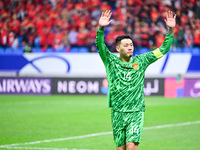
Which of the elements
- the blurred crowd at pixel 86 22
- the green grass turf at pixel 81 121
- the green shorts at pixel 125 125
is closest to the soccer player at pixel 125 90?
the green shorts at pixel 125 125

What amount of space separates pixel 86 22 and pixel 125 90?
18310 mm

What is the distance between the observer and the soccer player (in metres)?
5.62

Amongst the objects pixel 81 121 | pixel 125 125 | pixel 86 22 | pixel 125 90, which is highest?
pixel 86 22

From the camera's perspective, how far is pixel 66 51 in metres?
21.3

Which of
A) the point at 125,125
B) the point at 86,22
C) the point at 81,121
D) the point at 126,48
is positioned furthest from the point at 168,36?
the point at 86,22

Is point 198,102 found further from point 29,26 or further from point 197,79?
point 29,26

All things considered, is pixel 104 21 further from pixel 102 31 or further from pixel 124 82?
pixel 124 82

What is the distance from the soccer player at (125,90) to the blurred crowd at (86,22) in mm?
15100

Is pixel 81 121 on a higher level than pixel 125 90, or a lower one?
lower

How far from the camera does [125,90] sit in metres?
5.70

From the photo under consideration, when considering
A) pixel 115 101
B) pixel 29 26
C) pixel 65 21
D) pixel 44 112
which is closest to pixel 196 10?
pixel 65 21

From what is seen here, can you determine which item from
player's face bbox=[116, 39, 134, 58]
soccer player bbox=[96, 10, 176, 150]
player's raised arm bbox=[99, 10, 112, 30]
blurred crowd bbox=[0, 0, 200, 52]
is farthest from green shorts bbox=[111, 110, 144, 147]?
blurred crowd bbox=[0, 0, 200, 52]

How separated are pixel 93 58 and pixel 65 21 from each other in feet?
13.6

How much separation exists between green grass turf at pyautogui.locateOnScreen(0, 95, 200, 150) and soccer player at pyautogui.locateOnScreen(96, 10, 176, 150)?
3.00m
